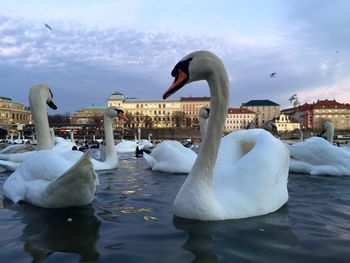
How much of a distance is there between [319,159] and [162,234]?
5991 mm

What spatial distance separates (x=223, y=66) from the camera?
408 cm

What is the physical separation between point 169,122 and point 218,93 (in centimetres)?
13799

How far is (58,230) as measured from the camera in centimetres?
379

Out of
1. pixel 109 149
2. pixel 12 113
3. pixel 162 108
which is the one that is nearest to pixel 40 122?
pixel 109 149

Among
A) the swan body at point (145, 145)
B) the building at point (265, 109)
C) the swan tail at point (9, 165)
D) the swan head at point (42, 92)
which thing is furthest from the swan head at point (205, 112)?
the building at point (265, 109)

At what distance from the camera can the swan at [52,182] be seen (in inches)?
172

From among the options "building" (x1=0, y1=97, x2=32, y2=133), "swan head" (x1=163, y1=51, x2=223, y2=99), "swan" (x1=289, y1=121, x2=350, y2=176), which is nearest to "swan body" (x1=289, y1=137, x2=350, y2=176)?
"swan" (x1=289, y1=121, x2=350, y2=176)

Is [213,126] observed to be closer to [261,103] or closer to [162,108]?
[162,108]

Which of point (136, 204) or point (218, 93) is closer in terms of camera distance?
point (218, 93)

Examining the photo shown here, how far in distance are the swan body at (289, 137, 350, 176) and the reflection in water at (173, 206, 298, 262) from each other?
452 centimetres

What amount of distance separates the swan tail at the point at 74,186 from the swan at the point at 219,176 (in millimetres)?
1007

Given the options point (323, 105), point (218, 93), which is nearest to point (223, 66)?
point (218, 93)

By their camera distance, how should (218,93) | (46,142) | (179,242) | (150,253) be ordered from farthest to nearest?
(46,142) < (218,93) < (179,242) < (150,253)

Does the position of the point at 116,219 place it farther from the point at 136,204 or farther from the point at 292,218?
the point at 292,218
